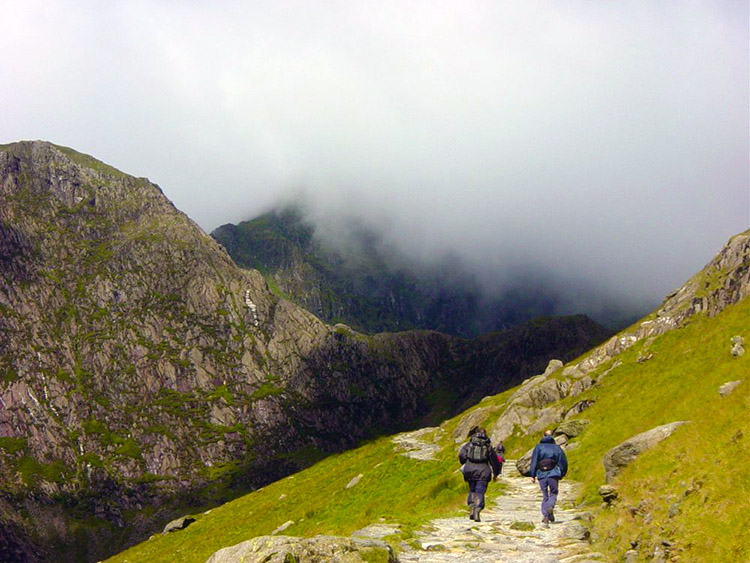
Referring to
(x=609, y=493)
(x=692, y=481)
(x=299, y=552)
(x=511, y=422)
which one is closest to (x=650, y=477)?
(x=609, y=493)

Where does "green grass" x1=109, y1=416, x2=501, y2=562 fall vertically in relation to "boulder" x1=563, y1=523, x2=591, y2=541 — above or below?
below

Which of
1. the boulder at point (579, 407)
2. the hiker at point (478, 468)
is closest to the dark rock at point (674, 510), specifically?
the hiker at point (478, 468)

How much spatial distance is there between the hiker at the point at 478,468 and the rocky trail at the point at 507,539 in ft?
2.46

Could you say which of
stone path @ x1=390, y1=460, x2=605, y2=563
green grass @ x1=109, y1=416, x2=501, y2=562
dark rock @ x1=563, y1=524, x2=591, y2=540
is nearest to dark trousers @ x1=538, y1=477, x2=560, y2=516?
stone path @ x1=390, y1=460, x2=605, y2=563

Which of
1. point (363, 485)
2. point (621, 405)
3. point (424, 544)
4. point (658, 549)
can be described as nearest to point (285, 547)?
point (424, 544)

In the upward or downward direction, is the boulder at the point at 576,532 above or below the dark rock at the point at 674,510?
below

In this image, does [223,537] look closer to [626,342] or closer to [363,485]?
[363,485]

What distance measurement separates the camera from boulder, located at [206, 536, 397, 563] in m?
11.0

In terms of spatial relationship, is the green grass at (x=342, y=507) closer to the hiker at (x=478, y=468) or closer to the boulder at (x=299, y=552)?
the hiker at (x=478, y=468)

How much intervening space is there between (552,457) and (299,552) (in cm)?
1296

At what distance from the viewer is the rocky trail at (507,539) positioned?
45.6 feet

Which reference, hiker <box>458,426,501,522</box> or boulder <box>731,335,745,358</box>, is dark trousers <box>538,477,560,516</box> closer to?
hiker <box>458,426,501,522</box>

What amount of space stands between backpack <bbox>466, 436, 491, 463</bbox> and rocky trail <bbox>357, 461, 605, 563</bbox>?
7.88 ft

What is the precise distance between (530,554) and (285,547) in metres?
7.28
